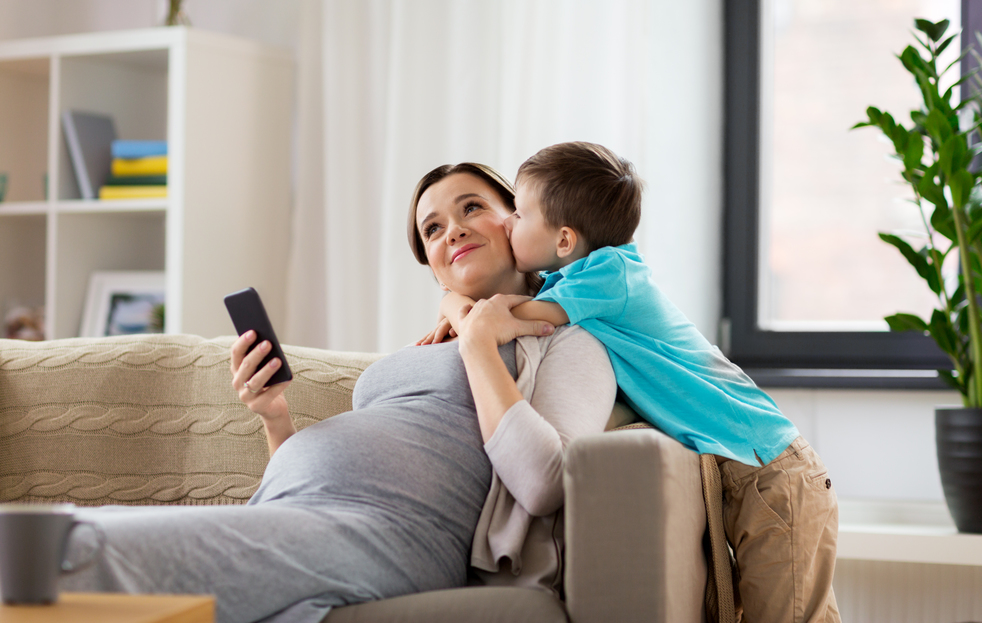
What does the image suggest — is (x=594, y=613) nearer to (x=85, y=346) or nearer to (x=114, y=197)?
(x=85, y=346)

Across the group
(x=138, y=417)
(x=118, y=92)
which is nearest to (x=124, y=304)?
(x=118, y=92)

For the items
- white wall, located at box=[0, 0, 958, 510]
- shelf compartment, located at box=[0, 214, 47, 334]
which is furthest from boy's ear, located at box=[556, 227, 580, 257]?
shelf compartment, located at box=[0, 214, 47, 334]

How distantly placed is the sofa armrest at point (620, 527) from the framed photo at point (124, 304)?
6.58ft

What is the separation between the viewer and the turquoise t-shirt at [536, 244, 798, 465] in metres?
1.38

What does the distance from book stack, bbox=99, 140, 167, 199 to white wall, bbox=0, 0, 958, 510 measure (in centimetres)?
138

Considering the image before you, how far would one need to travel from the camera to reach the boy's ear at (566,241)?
58.2 inches

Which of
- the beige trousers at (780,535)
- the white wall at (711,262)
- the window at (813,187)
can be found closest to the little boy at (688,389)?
the beige trousers at (780,535)

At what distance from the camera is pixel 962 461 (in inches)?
77.8

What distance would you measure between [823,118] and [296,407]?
1722 millimetres

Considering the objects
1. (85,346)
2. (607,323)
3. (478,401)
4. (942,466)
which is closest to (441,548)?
(478,401)

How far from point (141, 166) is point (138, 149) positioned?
0.05m

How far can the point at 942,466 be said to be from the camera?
6.63 ft

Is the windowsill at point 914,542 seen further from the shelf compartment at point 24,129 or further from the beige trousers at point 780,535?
the shelf compartment at point 24,129

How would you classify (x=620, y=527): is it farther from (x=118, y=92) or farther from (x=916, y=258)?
(x=118, y=92)
